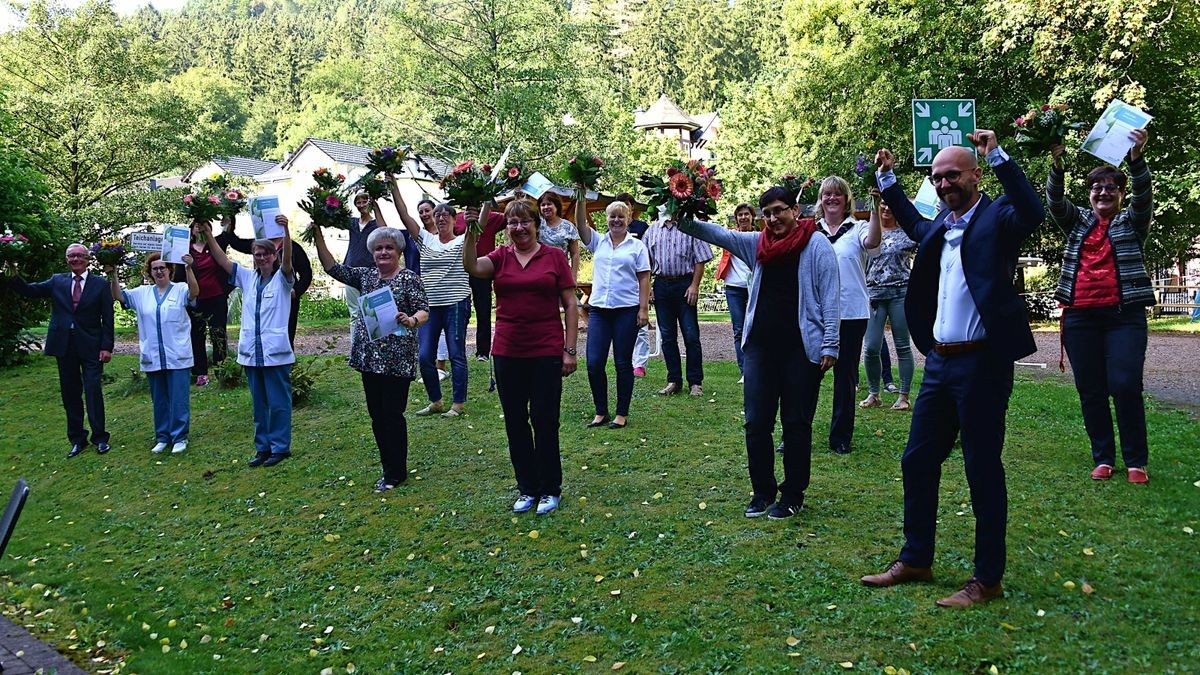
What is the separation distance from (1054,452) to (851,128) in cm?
2113

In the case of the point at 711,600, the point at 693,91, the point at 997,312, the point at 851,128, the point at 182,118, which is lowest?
the point at 711,600

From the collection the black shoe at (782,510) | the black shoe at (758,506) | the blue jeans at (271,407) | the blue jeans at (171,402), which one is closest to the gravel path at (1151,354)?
the blue jeans at (171,402)

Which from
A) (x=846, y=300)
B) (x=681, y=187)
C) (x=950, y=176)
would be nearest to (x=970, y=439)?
(x=950, y=176)

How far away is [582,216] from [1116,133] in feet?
14.2

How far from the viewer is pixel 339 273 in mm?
7844

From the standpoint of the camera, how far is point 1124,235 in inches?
263

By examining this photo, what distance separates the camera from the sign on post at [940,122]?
28.9 ft

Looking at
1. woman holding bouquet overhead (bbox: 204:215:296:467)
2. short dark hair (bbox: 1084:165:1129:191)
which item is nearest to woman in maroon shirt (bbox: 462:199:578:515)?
woman holding bouquet overhead (bbox: 204:215:296:467)

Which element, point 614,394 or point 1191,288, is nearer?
point 614,394

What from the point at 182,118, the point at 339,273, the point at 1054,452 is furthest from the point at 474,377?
the point at 182,118

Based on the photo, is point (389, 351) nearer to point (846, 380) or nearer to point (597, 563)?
point (597, 563)

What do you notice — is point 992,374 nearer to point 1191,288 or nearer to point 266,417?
point 266,417

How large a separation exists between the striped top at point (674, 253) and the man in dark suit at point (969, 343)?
17.3 ft

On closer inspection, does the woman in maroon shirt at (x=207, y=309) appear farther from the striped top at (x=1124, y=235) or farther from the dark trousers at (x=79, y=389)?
the striped top at (x=1124, y=235)
